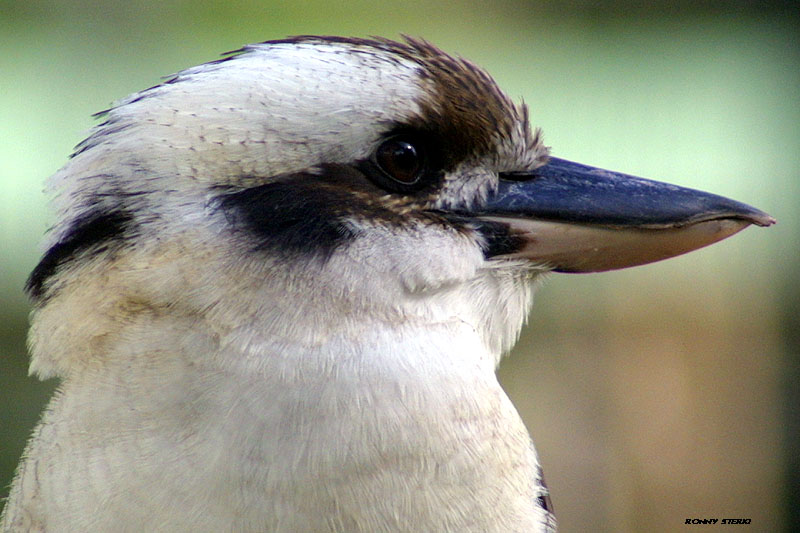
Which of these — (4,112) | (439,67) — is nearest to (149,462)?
(439,67)

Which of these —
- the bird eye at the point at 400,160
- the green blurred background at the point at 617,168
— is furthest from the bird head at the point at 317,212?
the green blurred background at the point at 617,168

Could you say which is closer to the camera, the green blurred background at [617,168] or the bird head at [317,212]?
the bird head at [317,212]

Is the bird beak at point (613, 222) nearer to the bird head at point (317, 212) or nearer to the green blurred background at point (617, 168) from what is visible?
the bird head at point (317, 212)

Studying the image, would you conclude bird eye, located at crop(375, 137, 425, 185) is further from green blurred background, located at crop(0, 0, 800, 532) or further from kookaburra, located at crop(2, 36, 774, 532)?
green blurred background, located at crop(0, 0, 800, 532)

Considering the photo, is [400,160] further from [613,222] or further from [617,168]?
[617,168]

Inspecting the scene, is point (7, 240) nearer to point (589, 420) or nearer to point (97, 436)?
point (589, 420)

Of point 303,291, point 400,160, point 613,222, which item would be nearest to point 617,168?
point 613,222
